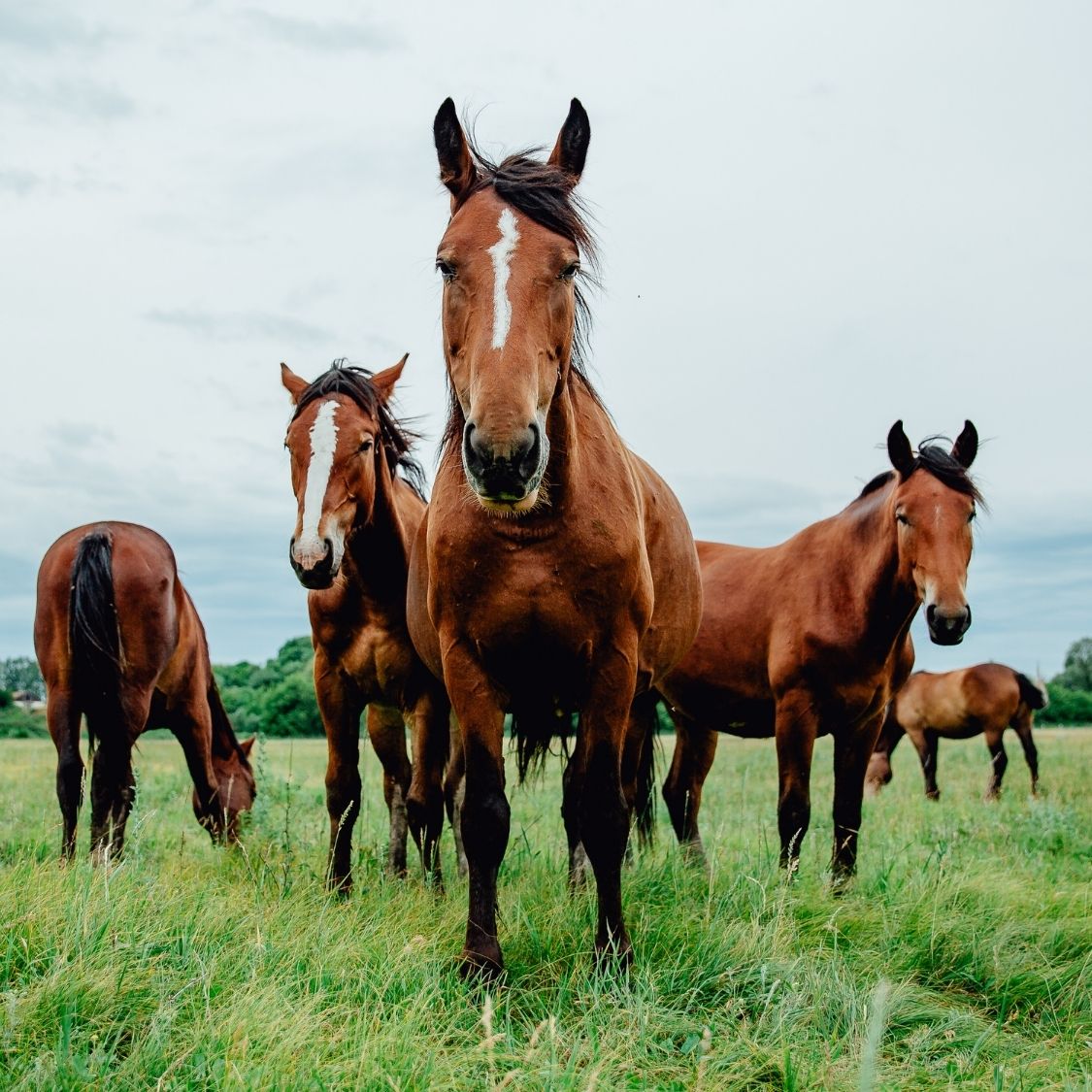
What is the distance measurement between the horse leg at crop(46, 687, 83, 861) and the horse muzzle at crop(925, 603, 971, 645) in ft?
17.0

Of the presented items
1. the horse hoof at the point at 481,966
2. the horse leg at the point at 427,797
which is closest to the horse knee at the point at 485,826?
the horse hoof at the point at 481,966

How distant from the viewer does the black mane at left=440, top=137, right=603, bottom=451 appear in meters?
3.79

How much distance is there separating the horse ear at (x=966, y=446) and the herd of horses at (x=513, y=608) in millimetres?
15

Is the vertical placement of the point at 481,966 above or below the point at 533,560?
below

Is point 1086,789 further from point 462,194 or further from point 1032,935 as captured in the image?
point 462,194

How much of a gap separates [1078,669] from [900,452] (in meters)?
61.8

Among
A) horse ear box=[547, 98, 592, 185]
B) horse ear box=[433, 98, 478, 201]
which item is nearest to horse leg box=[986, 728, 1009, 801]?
horse ear box=[547, 98, 592, 185]

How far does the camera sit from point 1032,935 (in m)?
4.86

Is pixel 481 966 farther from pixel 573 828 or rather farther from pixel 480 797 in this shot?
pixel 573 828

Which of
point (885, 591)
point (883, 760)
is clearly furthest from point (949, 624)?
point (883, 760)

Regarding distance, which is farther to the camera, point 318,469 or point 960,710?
point 960,710

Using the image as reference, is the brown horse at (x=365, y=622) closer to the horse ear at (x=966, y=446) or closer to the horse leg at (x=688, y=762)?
the horse leg at (x=688, y=762)

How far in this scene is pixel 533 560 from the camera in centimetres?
374

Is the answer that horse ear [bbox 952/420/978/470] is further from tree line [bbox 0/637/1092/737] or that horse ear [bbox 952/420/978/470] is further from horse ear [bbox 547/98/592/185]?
tree line [bbox 0/637/1092/737]
